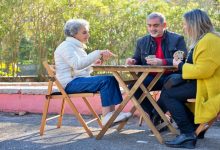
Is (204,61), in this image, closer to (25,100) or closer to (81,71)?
(81,71)

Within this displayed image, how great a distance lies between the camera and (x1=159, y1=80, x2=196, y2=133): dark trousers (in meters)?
5.20

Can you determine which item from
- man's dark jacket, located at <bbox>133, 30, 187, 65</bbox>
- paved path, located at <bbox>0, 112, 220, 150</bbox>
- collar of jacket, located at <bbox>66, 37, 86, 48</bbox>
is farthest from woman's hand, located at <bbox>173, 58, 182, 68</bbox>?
collar of jacket, located at <bbox>66, 37, 86, 48</bbox>

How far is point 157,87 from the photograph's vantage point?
6.06m

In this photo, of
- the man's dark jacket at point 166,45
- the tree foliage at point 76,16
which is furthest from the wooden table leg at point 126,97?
the tree foliage at point 76,16

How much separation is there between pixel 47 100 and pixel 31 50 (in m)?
4.94

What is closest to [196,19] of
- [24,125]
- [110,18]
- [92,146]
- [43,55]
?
[92,146]

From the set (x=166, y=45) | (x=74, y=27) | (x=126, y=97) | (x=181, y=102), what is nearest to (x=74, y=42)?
(x=74, y=27)

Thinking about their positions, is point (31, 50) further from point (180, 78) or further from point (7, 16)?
point (180, 78)

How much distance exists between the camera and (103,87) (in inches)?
219

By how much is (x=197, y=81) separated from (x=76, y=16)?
5.27 m

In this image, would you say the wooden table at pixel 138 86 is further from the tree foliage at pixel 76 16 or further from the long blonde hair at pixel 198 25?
the tree foliage at pixel 76 16

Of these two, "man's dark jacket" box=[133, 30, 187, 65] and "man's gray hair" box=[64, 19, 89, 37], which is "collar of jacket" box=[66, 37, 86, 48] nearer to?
"man's gray hair" box=[64, 19, 89, 37]

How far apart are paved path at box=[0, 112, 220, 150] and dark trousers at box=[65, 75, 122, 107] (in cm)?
43

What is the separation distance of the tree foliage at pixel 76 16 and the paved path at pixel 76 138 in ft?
10.5
